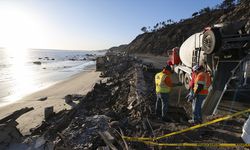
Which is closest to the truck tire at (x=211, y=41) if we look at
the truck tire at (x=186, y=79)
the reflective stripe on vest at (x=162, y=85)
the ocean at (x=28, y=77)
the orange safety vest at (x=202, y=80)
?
the orange safety vest at (x=202, y=80)

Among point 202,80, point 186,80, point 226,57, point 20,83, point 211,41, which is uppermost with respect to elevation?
point 211,41

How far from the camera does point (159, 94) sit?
10.1m

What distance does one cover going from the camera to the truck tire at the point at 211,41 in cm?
1141

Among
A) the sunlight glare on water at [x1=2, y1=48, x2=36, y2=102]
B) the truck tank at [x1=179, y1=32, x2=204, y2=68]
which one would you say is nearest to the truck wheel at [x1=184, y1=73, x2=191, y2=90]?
the truck tank at [x1=179, y1=32, x2=204, y2=68]

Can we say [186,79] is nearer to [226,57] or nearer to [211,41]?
[226,57]

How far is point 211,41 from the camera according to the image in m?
11.8

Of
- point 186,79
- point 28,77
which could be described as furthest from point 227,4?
point 186,79

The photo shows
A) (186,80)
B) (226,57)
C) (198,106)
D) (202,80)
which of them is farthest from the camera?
(186,80)

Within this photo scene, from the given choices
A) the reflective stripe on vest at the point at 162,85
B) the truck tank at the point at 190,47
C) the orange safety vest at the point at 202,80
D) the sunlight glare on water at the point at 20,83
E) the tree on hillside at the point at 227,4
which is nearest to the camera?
the orange safety vest at the point at 202,80

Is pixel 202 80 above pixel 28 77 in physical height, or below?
above

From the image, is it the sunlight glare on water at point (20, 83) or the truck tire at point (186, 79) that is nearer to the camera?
the truck tire at point (186, 79)

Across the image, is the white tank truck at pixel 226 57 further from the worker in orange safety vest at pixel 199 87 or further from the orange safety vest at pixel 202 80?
the orange safety vest at pixel 202 80

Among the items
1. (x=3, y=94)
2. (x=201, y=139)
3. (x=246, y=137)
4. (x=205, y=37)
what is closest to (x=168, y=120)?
(x=201, y=139)

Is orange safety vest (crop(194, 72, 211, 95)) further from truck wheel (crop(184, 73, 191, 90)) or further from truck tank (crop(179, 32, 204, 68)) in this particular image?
truck wheel (crop(184, 73, 191, 90))
